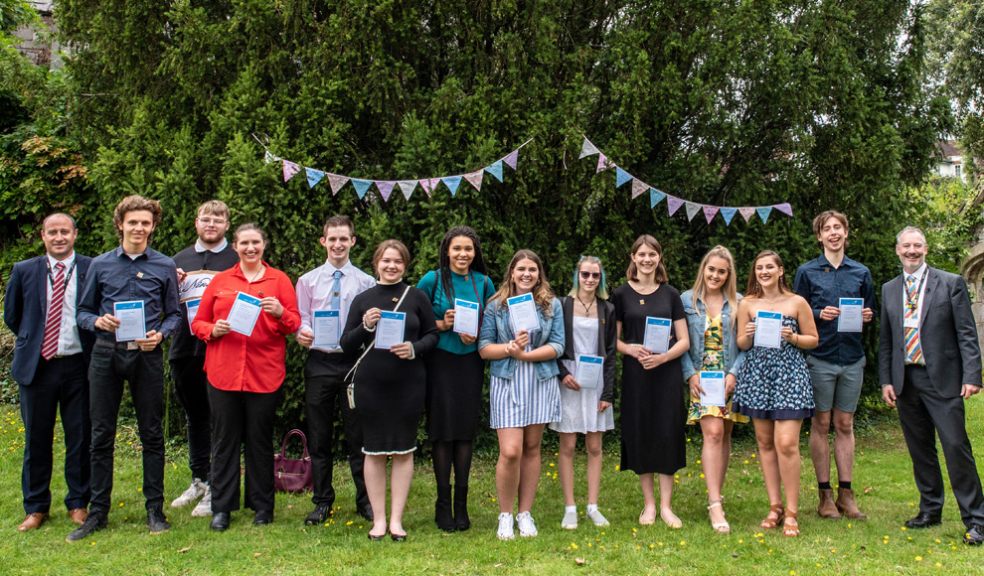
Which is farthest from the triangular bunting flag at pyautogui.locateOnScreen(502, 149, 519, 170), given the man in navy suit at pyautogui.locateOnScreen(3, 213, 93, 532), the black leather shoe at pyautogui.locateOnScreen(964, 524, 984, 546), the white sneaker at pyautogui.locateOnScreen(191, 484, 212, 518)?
the black leather shoe at pyautogui.locateOnScreen(964, 524, 984, 546)

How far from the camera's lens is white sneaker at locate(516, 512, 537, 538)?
4824 millimetres

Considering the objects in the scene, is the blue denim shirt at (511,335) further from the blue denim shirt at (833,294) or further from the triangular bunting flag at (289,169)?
the triangular bunting flag at (289,169)

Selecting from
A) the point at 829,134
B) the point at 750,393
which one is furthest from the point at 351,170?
the point at 829,134

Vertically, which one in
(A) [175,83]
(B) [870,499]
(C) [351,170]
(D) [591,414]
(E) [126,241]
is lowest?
(B) [870,499]

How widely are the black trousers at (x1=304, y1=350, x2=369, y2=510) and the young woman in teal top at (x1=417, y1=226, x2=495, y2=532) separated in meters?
0.61

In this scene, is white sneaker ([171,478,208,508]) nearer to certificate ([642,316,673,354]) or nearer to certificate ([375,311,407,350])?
certificate ([375,311,407,350])

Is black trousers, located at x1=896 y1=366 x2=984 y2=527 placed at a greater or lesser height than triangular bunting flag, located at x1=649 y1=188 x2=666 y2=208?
lesser

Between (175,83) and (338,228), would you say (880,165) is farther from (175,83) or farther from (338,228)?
(175,83)

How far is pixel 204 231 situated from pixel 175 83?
2.94 meters

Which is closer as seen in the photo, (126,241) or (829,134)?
(126,241)

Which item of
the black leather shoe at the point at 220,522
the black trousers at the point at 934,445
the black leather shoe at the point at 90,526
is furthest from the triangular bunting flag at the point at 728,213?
the black leather shoe at the point at 90,526

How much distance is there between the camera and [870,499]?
235 inches

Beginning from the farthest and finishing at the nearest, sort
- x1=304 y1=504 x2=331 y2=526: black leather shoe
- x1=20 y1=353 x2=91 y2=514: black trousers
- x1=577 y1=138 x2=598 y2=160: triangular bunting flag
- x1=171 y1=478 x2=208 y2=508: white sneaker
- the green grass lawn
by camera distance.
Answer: x1=577 y1=138 x2=598 y2=160: triangular bunting flag < x1=171 y1=478 x2=208 y2=508: white sneaker < x1=304 y1=504 x2=331 y2=526: black leather shoe < x1=20 y1=353 x2=91 y2=514: black trousers < the green grass lawn

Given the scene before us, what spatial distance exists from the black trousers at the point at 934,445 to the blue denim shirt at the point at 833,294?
0.41 meters
